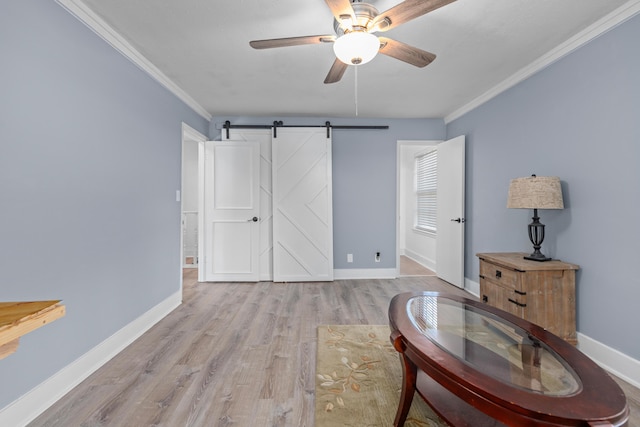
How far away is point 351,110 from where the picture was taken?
13.1 ft

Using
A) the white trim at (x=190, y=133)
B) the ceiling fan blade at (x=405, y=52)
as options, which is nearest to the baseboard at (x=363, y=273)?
the white trim at (x=190, y=133)

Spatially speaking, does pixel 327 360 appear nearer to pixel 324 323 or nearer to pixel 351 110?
pixel 324 323

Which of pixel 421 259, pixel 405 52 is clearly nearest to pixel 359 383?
pixel 405 52

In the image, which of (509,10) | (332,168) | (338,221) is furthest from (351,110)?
(509,10)

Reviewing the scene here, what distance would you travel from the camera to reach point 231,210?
4.13 meters

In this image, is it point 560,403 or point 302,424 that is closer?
point 560,403

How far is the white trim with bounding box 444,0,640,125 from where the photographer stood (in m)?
1.89

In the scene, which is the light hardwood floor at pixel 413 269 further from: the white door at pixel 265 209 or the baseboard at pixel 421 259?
the white door at pixel 265 209

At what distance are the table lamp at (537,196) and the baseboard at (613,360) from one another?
67 cm

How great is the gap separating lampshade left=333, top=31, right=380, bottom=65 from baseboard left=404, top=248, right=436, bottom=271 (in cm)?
433

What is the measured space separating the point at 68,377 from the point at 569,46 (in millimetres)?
4416

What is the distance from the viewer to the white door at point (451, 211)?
12.4 feet

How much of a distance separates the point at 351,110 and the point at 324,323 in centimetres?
289

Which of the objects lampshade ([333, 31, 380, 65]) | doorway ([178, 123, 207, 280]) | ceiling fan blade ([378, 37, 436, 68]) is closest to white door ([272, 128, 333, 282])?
doorway ([178, 123, 207, 280])
